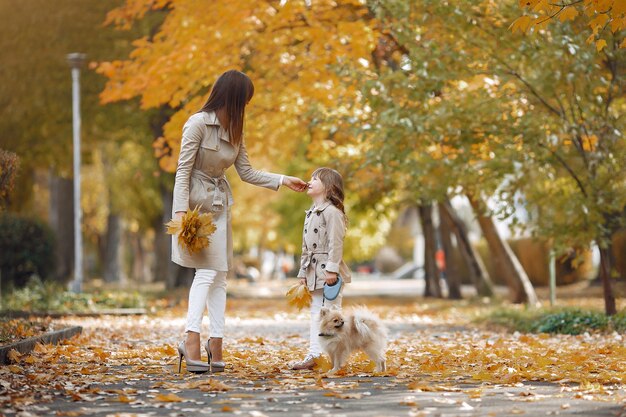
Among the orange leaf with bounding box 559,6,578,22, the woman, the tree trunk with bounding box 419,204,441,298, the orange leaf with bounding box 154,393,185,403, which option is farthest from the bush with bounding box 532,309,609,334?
the tree trunk with bounding box 419,204,441,298

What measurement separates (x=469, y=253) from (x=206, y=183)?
653 inches

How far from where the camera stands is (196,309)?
8.32m

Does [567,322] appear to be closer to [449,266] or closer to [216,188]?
[216,188]

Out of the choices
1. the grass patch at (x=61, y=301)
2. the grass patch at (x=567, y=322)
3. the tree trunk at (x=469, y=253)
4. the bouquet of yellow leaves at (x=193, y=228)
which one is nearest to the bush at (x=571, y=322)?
the grass patch at (x=567, y=322)

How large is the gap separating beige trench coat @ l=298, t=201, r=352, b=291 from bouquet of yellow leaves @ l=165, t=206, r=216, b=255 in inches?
40.4

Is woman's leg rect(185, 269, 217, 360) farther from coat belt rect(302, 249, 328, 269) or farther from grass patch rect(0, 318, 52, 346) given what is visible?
grass patch rect(0, 318, 52, 346)

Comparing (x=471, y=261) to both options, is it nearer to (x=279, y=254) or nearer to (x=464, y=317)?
(x=464, y=317)

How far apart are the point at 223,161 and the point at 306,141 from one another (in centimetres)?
2028

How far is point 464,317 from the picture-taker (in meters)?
18.9

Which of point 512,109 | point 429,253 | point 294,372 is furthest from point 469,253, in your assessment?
point 294,372

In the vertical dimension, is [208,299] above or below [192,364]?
above

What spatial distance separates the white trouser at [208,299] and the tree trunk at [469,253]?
51.9 ft

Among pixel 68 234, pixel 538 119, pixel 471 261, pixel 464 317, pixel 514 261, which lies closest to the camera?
pixel 538 119

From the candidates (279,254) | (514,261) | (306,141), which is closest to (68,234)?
(306,141)
